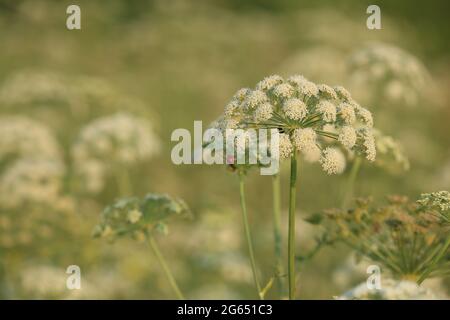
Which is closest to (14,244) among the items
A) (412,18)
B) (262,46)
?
(262,46)

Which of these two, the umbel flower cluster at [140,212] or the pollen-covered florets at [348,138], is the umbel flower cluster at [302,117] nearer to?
the pollen-covered florets at [348,138]

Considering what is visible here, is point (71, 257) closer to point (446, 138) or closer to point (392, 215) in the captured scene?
point (392, 215)

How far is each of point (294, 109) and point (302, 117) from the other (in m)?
0.13

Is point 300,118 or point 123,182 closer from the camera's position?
point 300,118

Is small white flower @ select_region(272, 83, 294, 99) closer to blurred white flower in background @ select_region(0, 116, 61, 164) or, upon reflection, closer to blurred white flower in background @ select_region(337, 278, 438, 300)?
blurred white flower in background @ select_region(337, 278, 438, 300)

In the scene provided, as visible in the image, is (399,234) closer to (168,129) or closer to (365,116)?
(365,116)

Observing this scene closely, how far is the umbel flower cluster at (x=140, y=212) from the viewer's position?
600 centimetres

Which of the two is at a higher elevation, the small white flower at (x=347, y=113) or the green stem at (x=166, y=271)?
the small white flower at (x=347, y=113)

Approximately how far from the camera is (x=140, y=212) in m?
5.93

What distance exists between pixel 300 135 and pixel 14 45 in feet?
60.3

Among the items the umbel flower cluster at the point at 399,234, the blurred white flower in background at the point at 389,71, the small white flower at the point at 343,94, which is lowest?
the umbel flower cluster at the point at 399,234

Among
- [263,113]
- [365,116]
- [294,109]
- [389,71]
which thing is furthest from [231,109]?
[389,71]

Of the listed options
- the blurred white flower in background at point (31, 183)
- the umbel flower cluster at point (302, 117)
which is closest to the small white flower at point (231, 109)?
the umbel flower cluster at point (302, 117)

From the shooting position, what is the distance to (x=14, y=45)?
2112cm
